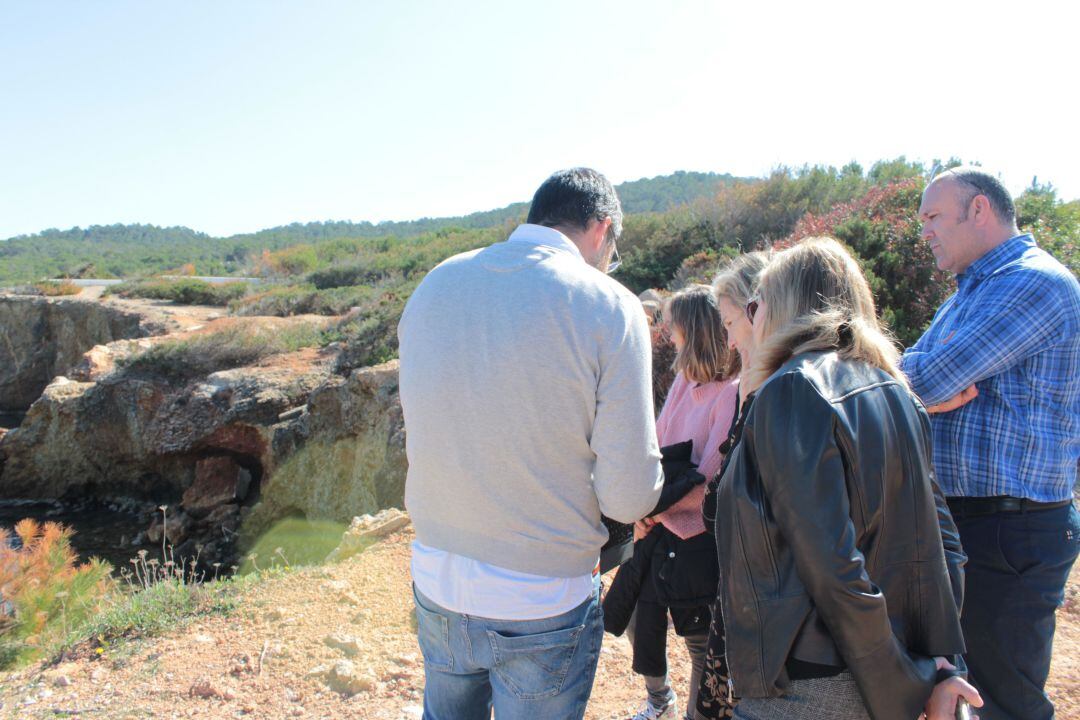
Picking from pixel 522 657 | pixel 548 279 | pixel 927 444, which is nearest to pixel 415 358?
pixel 548 279

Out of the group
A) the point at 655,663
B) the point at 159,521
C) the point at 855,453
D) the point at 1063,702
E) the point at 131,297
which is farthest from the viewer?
the point at 131,297

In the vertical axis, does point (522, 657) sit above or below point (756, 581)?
below

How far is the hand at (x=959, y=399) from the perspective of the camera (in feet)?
6.79

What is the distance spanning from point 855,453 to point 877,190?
818cm

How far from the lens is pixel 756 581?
1.46 metres

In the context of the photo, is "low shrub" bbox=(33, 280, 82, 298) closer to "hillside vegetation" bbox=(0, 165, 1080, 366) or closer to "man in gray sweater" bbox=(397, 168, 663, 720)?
"hillside vegetation" bbox=(0, 165, 1080, 366)

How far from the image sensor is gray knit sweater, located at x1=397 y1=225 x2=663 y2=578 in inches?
61.8

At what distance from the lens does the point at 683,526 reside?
7.55 feet

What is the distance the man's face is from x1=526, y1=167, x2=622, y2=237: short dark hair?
1.17 meters

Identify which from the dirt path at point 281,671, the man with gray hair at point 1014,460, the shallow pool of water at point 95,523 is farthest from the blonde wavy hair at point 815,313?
the shallow pool of water at point 95,523

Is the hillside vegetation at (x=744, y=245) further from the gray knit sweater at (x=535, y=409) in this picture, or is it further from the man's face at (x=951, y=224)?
the gray knit sweater at (x=535, y=409)

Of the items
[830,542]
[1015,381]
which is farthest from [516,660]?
[1015,381]

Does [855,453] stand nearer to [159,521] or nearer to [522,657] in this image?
[522,657]

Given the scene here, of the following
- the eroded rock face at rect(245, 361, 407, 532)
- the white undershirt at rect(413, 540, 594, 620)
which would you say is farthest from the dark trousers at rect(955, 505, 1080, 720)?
the eroded rock face at rect(245, 361, 407, 532)
